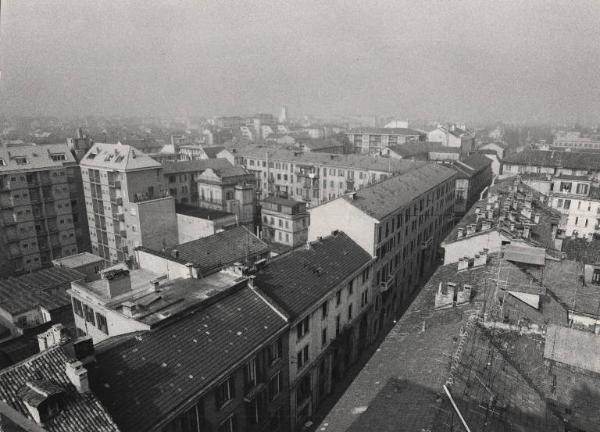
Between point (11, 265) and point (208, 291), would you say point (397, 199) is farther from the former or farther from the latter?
point (11, 265)

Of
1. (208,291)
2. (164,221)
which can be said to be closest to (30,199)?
(164,221)

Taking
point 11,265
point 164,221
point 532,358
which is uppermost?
point 532,358

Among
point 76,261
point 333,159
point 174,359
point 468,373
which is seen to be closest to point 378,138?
point 333,159

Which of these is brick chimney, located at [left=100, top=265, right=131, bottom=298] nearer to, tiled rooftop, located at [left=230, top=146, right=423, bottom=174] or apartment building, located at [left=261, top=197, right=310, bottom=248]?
apartment building, located at [left=261, top=197, right=310, bottom=248]

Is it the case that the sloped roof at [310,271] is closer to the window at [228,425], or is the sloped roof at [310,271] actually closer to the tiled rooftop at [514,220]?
the window at [228,425]

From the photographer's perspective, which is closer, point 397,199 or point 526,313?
point 526,313

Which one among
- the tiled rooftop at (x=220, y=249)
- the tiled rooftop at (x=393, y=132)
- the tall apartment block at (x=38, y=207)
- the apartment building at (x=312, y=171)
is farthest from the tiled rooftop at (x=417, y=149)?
the tall apartment block at (x=38, y=207)
